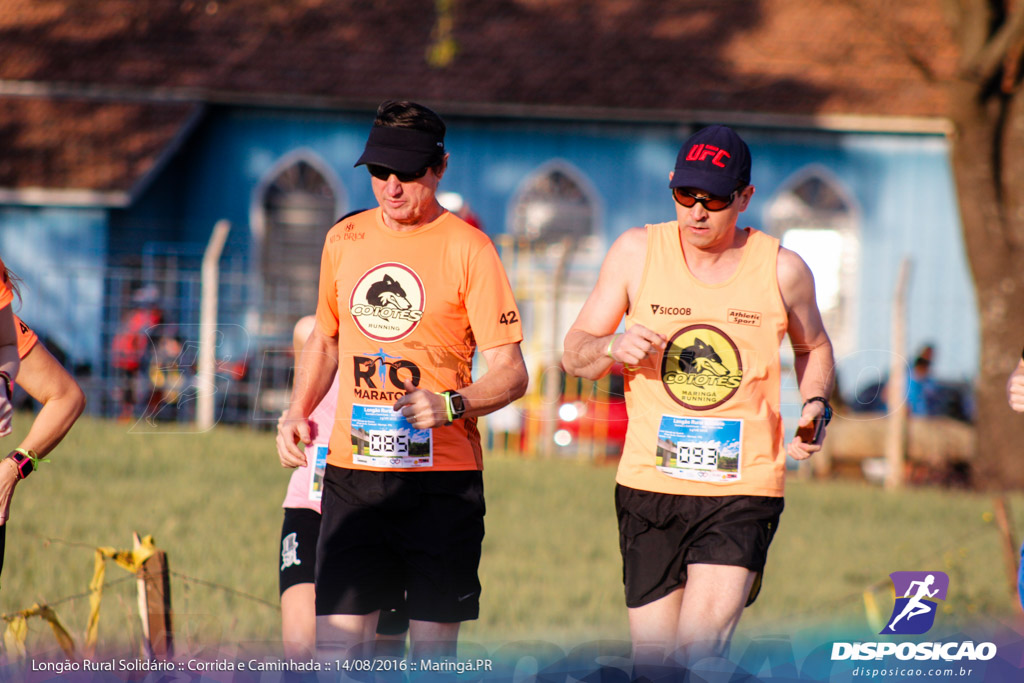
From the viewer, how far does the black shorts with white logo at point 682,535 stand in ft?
13.9

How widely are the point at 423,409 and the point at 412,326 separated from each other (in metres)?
0.40

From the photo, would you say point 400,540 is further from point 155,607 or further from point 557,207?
point 557,207

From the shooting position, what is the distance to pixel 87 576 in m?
7.33

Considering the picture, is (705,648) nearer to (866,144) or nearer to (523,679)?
(523,679)

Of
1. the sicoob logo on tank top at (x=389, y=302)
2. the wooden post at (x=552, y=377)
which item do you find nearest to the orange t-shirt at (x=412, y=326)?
the sicoob logo on tank top at (x=389, y=302)

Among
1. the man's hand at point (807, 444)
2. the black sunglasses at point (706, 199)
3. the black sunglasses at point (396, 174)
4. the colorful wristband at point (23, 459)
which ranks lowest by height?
the colorful wristband at point (23, 459)

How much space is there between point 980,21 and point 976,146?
4.44 feet

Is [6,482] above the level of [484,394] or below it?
below

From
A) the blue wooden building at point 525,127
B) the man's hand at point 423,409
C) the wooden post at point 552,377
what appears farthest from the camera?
the blue wooden building at point 525,127

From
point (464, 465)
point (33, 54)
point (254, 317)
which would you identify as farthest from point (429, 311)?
→ point (33, 54)

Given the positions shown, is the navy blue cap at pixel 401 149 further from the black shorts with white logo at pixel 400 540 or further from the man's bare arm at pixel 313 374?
the black shorts with white logo at pixel 400 540

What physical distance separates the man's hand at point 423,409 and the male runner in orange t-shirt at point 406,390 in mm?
174

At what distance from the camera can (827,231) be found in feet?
66.0

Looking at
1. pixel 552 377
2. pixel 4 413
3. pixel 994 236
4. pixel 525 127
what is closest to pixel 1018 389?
pixel 4 413
